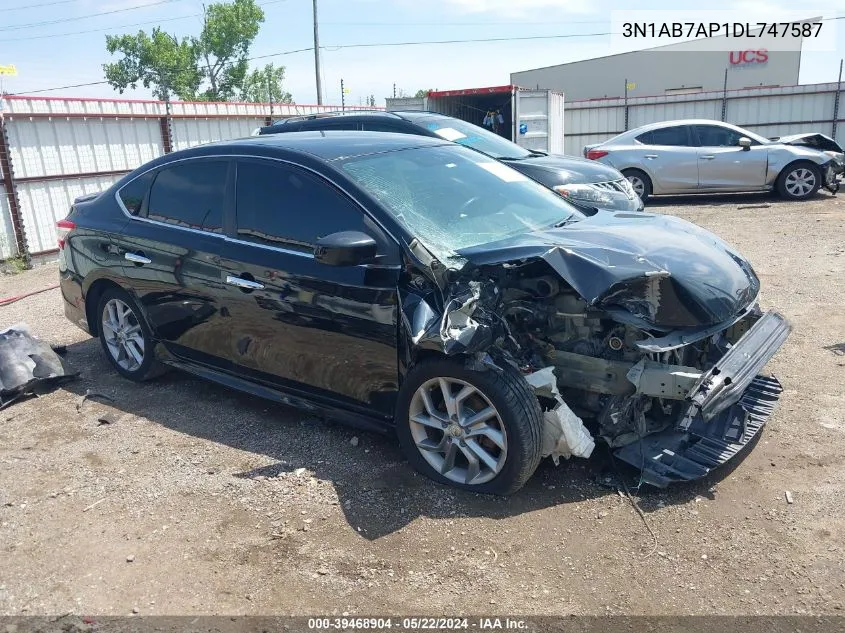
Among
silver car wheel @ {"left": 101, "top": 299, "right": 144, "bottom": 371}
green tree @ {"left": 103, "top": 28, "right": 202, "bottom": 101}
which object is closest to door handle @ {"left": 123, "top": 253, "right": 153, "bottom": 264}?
silver car wheel @ {"left": 101, "top": 299, "right": 144, "bottom": 371}

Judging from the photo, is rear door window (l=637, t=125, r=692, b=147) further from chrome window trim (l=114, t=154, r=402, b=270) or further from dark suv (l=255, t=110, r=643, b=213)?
chrome window trim (l=114, t=154, r=402, b=270)

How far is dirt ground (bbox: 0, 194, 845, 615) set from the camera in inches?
116

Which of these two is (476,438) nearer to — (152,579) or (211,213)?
(152,579)

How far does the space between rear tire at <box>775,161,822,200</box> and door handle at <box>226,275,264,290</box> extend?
12.1 meters

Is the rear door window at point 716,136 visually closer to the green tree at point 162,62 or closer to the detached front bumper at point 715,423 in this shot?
the detached front bumper at point 715,423

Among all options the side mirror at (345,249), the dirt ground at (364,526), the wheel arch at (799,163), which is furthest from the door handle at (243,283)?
the wheel arch at (799,163)

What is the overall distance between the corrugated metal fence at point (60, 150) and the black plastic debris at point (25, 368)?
6022 mm

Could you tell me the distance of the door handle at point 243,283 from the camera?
419 centimetres

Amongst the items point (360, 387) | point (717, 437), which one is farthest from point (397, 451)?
point (717, 437)

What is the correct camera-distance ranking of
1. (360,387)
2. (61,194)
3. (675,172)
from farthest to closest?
(675,172) < (61,194) < (360,387)

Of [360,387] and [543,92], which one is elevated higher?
[543,92]

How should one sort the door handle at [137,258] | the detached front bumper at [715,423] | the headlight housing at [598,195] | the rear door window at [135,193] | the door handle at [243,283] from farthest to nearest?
the headlight housing at [598,195] → the rear door window at [135,193] → the door handle at [137,258] → the door handle at [243,283] → the detached front bumper at [715,423]

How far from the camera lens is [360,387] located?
3.92 meters

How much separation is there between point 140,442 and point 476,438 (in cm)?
223
